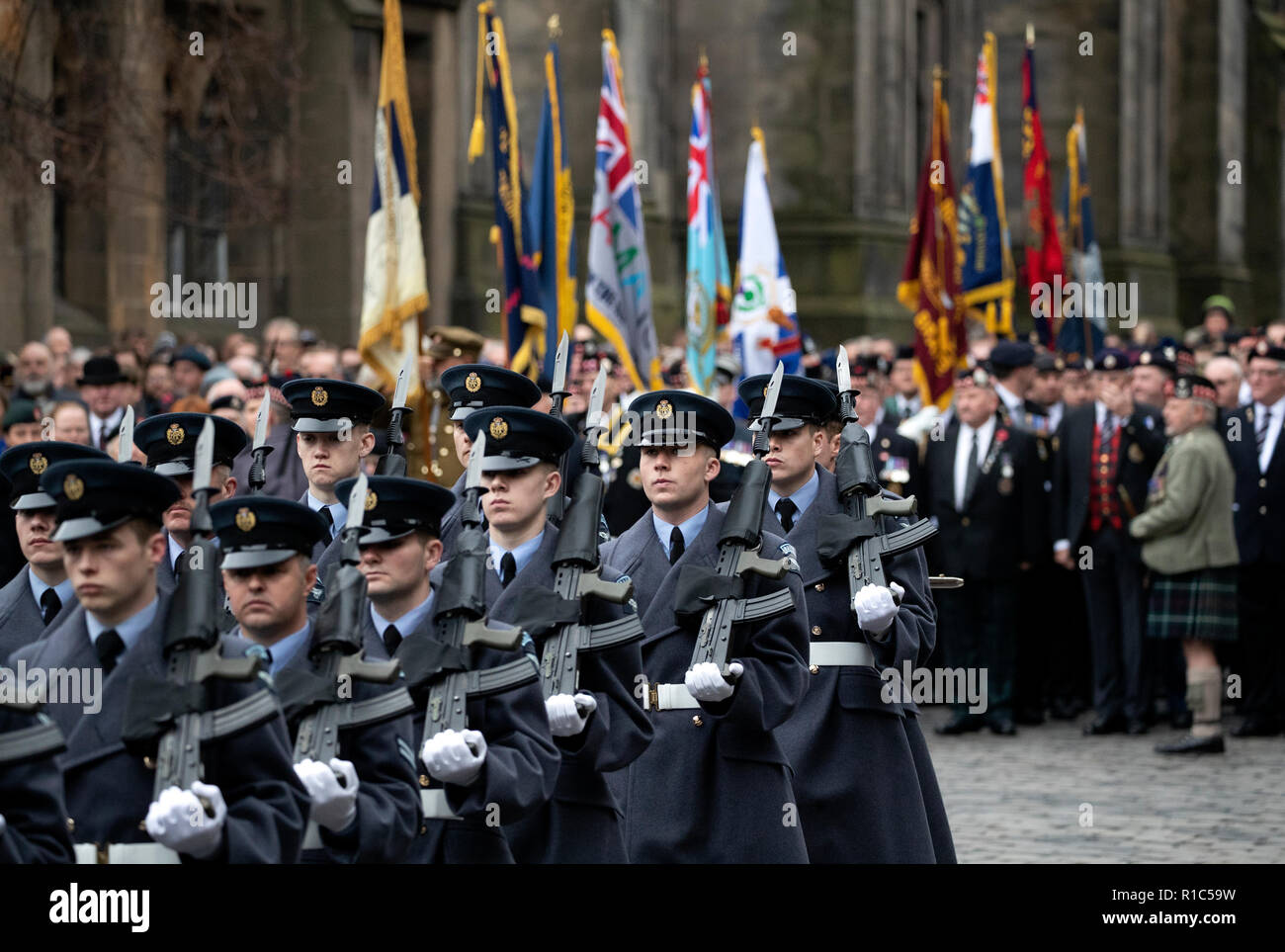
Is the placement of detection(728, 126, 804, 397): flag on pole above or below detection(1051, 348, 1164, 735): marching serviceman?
above

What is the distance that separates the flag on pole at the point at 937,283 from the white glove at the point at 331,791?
11.5 metres

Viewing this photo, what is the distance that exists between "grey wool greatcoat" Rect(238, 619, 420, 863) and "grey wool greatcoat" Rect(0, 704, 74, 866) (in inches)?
26.4

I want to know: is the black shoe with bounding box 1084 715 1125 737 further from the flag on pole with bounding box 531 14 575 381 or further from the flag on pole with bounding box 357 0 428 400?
the flag on pole with bounding box 357 0 428 400

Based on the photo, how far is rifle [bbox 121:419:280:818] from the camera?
434 cm

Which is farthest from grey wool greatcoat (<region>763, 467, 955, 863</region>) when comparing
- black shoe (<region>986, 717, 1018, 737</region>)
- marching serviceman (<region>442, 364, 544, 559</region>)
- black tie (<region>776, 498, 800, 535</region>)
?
black shoe (<region>986, 717, 1018, 737</region>)

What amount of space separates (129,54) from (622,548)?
416 inches

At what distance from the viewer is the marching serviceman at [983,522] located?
13.1m

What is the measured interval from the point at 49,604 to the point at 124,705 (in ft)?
6.43

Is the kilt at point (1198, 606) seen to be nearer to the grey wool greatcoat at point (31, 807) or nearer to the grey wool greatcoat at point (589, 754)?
the grey wool greatcoat at point (589, 754)

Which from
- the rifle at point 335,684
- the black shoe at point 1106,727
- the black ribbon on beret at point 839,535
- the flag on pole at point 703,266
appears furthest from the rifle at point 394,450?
the flag on pole at point 703,266

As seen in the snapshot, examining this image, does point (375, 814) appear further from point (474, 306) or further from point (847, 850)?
point (474, 306)

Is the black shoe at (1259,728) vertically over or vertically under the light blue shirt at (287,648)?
under

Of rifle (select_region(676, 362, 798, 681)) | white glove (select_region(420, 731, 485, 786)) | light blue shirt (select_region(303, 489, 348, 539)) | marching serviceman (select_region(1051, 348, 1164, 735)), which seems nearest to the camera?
white glove (select_region(420, 731, 485, 786))

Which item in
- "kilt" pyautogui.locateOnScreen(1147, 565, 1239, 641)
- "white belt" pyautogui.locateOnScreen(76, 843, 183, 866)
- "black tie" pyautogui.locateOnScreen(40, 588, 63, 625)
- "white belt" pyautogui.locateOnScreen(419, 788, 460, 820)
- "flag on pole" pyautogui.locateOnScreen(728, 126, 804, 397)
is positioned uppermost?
"flag on pole" pyautogui.locateOnScreen(728, 126, 804, 397)
